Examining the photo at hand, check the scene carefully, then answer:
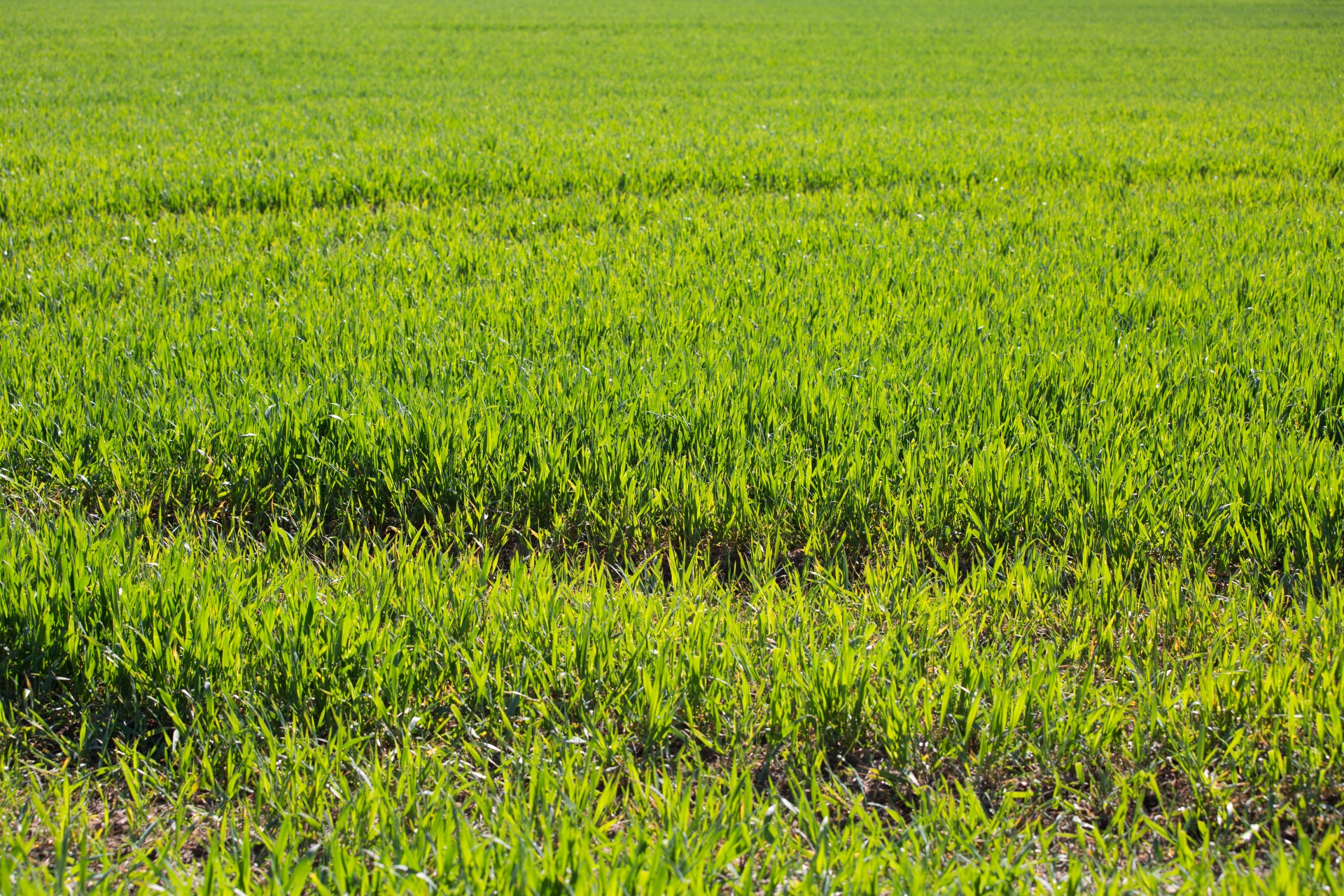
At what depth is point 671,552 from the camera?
2186 mm

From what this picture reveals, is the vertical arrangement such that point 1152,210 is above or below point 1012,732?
above

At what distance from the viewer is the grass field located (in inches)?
55.1

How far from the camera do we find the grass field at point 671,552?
1.40 meters

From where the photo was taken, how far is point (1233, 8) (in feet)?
115

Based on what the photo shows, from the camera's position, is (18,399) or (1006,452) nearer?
(1006,452)

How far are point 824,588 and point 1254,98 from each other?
14089mm

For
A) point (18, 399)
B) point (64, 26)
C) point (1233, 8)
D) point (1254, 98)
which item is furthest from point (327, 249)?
point (1233, 8)

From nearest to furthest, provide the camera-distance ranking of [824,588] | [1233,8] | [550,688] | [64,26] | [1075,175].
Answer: [550,688]
[824,588]
[1075,175]
[64,26]
[1233,8]

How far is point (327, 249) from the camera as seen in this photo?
4.70 metres

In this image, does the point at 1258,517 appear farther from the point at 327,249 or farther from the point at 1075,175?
the point at 1075,175

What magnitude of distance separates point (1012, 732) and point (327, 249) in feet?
14.1

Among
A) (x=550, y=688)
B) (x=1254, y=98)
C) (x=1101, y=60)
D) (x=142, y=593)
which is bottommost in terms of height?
(x=550, y=688)

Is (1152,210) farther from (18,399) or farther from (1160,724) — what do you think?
(18,399)

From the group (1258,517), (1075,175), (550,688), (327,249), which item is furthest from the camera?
(1075,175)
